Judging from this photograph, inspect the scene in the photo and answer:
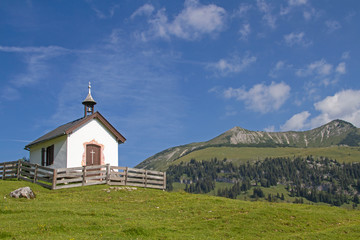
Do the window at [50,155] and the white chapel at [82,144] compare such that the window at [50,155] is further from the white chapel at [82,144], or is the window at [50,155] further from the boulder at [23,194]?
the boulder at [23,194]

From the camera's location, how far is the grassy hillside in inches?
658

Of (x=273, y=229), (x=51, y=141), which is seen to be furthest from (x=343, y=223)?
(x=51, y=141)

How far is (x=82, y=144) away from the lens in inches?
1570

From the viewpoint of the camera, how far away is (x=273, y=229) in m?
19.2

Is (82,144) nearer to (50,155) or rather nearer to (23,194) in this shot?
(50,155)

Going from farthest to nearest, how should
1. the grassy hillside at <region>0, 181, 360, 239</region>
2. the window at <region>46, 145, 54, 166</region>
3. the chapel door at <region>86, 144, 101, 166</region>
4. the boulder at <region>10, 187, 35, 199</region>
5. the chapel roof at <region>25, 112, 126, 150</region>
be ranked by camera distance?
the window at <region>46, 145, 54, 166</region> < the chapel door at <region>86, 144, 101, 166</region> < the chapel roof at <region>25, 112, 126, 150</region> < the boulder at <region>10, 187, 35, 199</region> < the grassy hillside at <region>0, 181, 360, 239</region>

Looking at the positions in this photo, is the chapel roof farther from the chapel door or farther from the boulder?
the boulder

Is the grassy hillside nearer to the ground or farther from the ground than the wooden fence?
nearer to the ground

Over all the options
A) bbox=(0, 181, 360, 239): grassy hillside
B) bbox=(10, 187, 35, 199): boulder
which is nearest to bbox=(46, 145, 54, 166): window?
bbox=(0, 181, 360, 239): grassy hillside

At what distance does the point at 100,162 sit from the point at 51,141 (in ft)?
19.7

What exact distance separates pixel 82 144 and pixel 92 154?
1653mm

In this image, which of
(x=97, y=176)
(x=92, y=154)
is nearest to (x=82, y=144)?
(x=92, y=154)

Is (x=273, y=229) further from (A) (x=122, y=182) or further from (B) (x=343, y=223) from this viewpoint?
(A) (x=122, y=182)

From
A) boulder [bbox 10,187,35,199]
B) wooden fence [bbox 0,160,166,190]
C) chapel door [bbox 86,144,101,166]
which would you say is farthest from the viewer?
chapel door [bbox 86,144,101,166]
